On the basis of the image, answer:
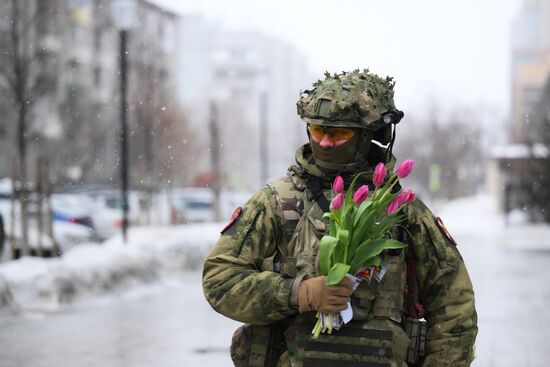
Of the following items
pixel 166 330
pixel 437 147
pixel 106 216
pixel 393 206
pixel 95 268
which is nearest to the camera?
pixel 393 206

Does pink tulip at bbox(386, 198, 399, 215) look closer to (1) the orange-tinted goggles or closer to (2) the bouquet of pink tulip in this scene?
(2) the bouquet of pink tulip

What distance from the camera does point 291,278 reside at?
318cm

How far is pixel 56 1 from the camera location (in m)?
37.7

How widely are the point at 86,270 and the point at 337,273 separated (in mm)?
11420

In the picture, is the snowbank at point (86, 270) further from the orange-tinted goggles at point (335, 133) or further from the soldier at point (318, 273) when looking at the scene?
the orange-tinted goggles at point (335, 133)

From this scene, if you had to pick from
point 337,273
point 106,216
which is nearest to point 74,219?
point 106,216

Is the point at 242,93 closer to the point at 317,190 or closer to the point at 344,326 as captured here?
the point at 317,190

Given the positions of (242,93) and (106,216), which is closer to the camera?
(106,216)

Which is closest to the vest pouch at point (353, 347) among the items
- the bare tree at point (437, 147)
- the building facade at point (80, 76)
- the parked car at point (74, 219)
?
the building facade at point (80, 76)

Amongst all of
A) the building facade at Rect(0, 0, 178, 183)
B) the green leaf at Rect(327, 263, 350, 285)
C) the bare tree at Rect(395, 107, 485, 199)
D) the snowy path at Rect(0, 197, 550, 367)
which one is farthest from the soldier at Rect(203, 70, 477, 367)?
the bare tree at Rect(395, 107, 485, 199)

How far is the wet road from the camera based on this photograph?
9.13 meters

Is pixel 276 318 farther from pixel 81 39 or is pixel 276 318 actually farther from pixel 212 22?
pixel 212 22

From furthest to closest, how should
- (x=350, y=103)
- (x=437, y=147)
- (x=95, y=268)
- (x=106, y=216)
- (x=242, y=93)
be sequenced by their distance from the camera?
(x=242, y=93) → (x=437, y=147) → (x=106, y=216) → (x=95, y=268) → (x=350, y=103)

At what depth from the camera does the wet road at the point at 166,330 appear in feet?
30.0
